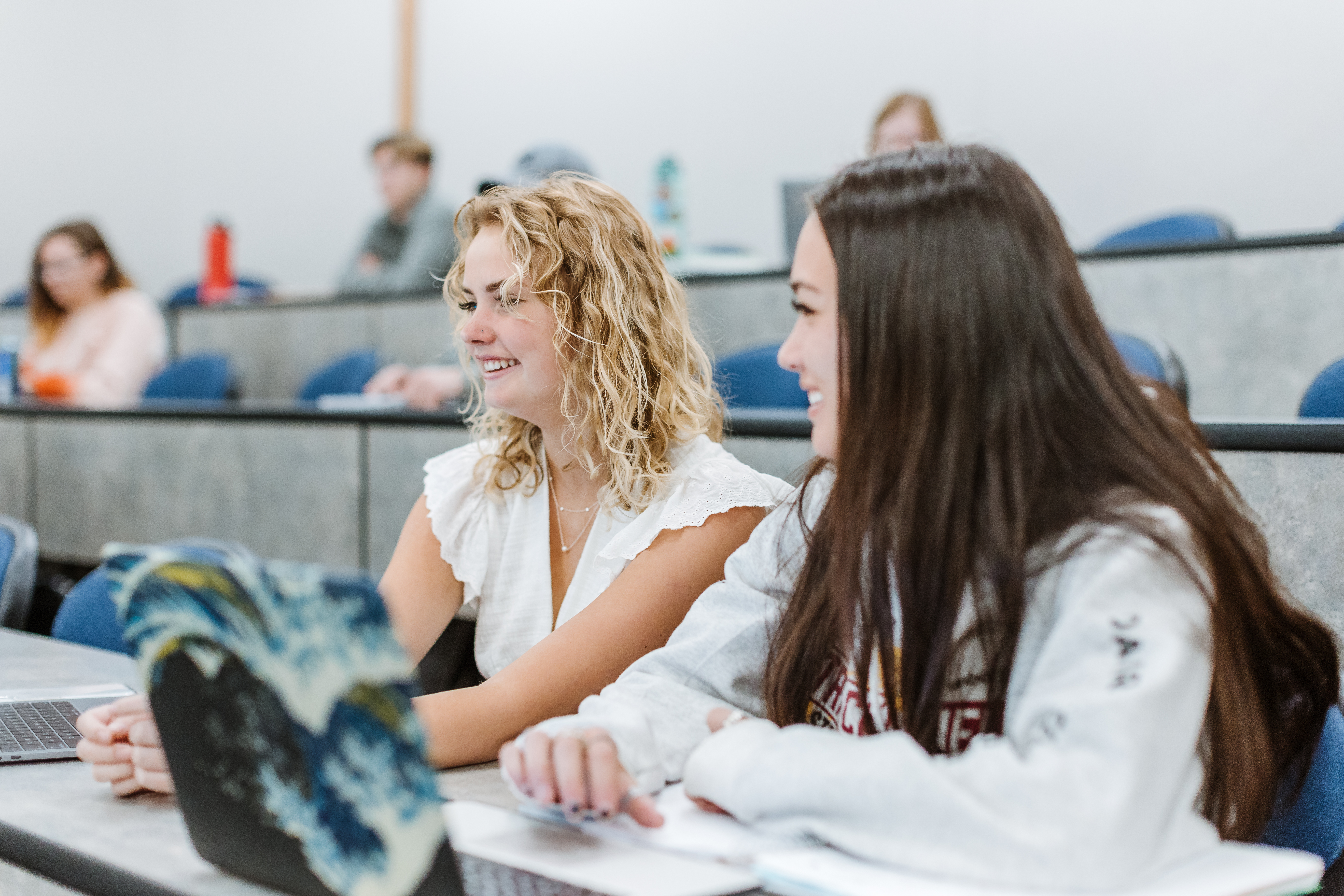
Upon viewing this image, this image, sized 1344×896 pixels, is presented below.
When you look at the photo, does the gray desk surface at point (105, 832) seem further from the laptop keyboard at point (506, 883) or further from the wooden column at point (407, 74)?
the wooden column at point (407, 74)

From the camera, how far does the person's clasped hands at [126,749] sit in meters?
0.89

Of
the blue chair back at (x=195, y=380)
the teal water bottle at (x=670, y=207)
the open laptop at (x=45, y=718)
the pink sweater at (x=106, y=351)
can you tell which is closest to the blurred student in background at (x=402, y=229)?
the blue chair back at (x=195, y=380)

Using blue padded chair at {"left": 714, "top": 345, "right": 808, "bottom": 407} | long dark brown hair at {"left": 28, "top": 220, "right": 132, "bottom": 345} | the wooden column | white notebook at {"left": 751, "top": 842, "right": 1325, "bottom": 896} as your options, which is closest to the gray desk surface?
white notebook at {"left": 751, "top": 842, "right": 1325, "bottom": 896}

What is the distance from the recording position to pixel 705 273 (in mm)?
3355

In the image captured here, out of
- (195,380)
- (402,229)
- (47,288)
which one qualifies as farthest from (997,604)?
(402,229)

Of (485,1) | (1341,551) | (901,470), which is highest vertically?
(485,1)

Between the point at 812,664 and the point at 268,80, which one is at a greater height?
the point at 268,80

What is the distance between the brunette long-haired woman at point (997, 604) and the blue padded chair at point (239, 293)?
4094 millimetres

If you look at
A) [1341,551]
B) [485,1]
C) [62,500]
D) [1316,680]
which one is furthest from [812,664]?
[485,1]

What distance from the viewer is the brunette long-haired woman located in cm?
69

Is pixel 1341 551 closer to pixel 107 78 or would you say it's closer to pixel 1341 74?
pixel 1341 74

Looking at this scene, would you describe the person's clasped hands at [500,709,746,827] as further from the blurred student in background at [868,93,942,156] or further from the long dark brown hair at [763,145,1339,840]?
the blurred student in background at [868,93,942,156]

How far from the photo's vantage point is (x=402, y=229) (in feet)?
16.2

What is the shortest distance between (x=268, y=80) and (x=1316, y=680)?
6.58 m
